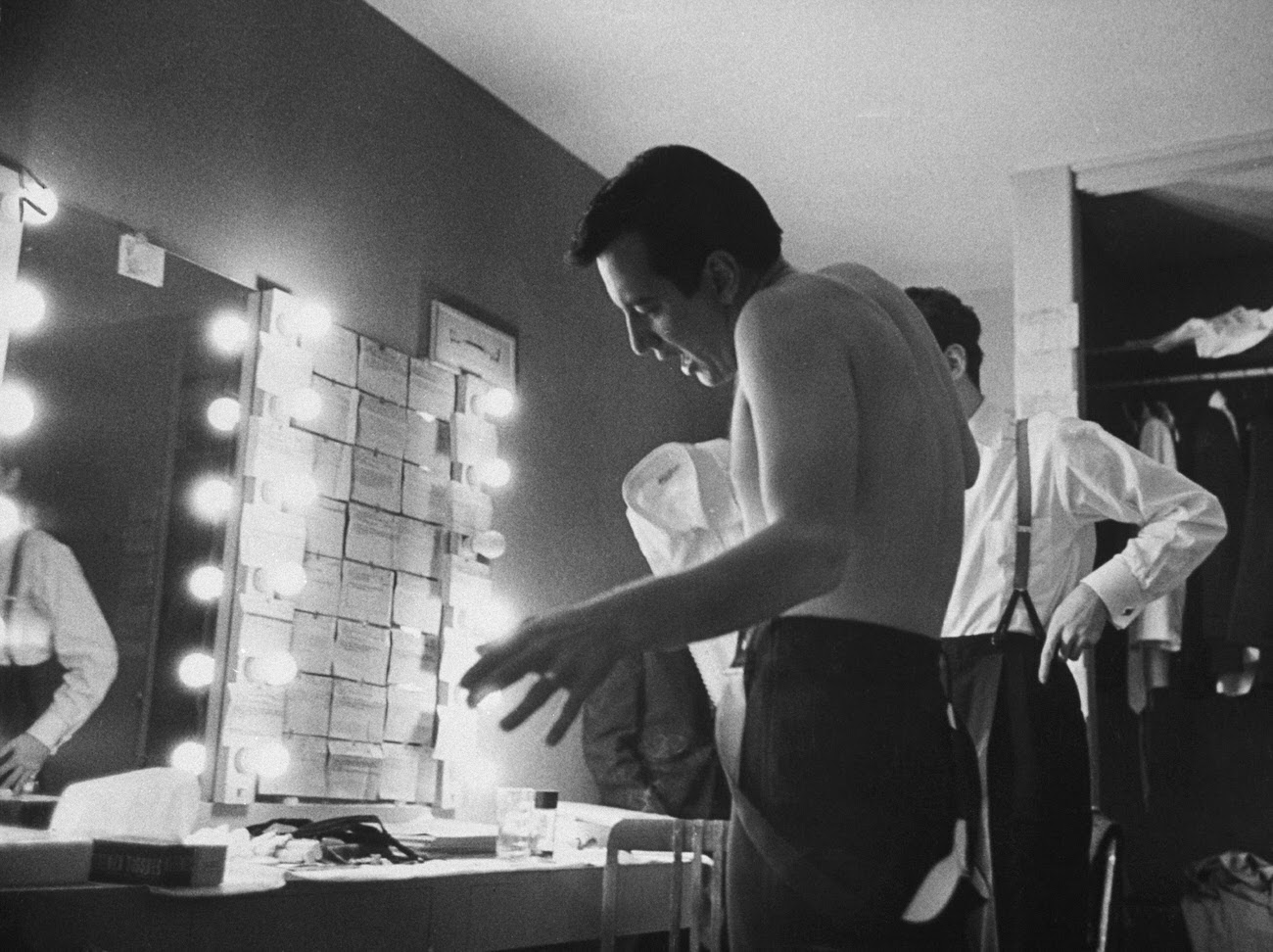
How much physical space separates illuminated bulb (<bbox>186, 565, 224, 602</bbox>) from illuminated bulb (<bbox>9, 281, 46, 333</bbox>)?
540mm

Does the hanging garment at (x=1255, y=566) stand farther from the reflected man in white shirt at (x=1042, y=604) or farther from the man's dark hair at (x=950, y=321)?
the man's dark hair at (x=950, y=321)

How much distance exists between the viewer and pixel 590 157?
168 inches

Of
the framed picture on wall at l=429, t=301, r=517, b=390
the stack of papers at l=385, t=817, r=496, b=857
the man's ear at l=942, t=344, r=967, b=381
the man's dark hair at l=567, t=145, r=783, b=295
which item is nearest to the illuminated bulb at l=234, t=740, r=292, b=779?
the stack of papers at l=385, t=817, r=496, b=857

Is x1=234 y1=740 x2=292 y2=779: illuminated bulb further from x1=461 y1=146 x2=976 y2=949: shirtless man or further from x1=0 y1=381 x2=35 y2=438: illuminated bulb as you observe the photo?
x1=461 y1=146 x2=976 y2=949: shirtless man

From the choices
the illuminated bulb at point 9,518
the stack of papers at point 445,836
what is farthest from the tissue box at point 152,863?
the stack of papers at point 445,836

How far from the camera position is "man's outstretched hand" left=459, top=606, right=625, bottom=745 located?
0.94m

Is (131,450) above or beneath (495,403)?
beneath

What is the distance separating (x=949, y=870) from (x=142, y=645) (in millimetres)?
1846

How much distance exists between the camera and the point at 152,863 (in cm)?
184

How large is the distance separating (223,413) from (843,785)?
2024 mm

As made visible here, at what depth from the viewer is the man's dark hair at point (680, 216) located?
3.96 feet

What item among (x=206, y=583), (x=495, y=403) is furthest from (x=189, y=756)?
(x=495, y=403)

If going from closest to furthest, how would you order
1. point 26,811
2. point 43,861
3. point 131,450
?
point 43,861 → point 26,811 → point 131,450

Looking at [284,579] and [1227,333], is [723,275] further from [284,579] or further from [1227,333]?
[1227,333]
